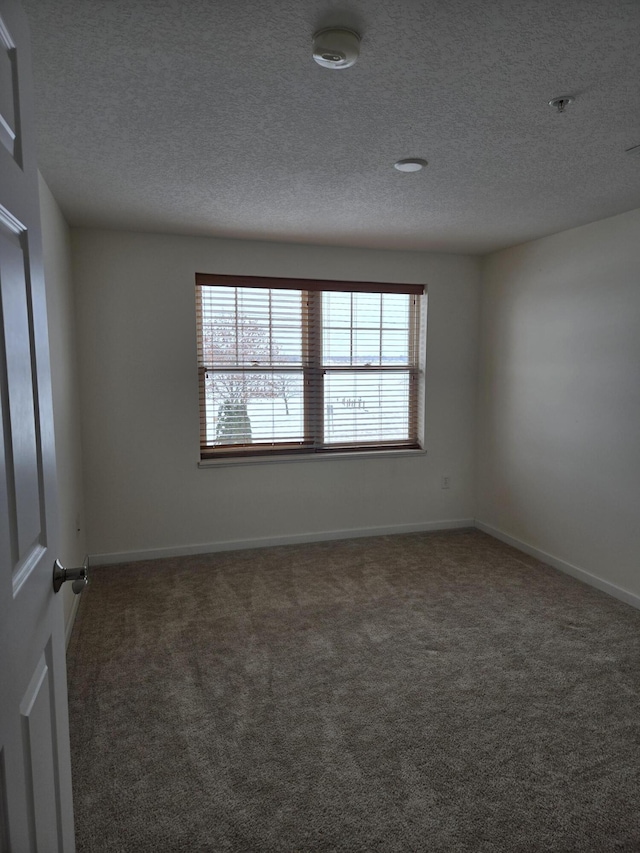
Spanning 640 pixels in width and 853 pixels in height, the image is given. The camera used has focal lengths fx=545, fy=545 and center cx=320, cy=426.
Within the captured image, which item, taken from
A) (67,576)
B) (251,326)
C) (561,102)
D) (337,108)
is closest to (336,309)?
(251,326)

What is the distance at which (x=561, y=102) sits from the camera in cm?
194

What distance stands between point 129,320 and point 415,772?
11.1ft

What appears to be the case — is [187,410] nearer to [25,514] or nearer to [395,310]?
[395,310]

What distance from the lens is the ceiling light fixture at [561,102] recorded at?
191 cm

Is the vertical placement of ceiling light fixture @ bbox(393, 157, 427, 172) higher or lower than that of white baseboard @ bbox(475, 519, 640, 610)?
higher

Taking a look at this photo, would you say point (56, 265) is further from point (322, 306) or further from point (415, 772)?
point (415, 772)

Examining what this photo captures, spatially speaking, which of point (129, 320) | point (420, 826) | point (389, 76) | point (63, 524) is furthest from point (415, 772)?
point (129, 320)

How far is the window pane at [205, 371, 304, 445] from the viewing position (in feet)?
14.3

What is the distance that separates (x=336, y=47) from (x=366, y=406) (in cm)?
335

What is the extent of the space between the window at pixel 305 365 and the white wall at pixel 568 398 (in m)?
0.74

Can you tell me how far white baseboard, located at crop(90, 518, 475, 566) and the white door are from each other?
9.90 feet

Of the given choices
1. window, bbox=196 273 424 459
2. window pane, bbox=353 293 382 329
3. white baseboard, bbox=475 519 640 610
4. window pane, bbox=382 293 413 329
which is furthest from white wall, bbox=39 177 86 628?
white baseboard, bbox=475 519 640 610

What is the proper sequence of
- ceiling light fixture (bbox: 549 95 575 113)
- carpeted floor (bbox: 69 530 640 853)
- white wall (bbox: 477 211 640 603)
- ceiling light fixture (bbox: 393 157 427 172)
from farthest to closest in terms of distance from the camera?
white wall (bbox: 477 211 640 603) → ceiling light fixture (bbox: 393 157 427 172) → ceiling light fixture (bbox: 549 95 575 113) → carpeted floor (bbox: 69 530 640 853)

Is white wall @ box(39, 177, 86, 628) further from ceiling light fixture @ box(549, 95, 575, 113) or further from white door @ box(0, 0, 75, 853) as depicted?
ceiling light fixture @ box(549, 95, 575, 113)
